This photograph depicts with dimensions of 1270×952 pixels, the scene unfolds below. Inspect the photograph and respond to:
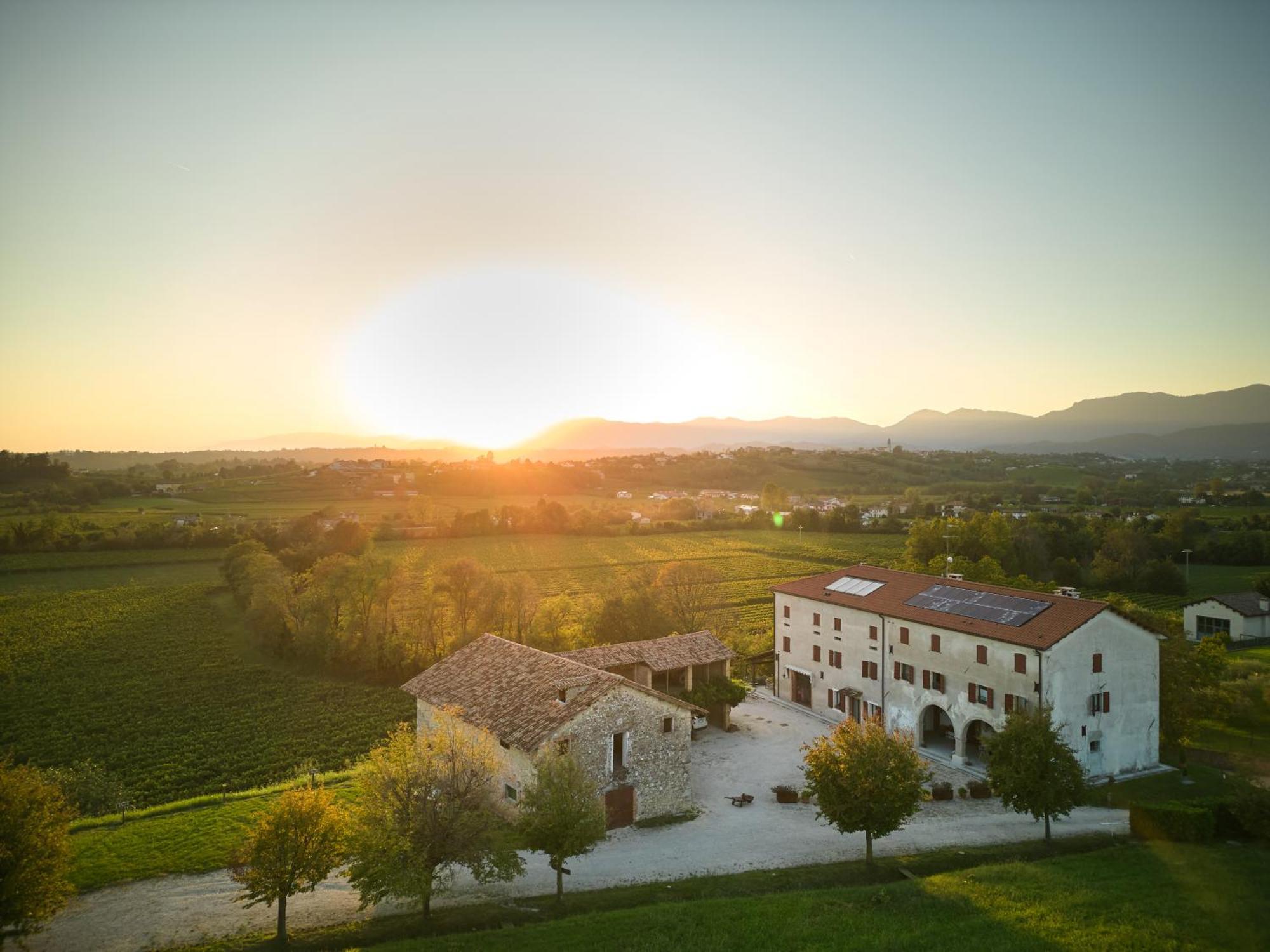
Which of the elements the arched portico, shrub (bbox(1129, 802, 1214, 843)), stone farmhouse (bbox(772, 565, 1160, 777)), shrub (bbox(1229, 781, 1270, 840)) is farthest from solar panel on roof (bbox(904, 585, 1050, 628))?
shrub (bbox(1229, 781, 1270, 840))

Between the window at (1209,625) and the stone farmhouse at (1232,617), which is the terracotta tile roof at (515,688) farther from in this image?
the window at (1209,625)

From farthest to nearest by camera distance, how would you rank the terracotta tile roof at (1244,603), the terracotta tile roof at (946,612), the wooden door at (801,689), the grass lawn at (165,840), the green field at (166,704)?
the terracotta tile roof at (1244,603)
the wooden door at (801,689)
the green field at (166,704)
the terracotta tile roof at (946,612)
the grass lawn at (165,840)

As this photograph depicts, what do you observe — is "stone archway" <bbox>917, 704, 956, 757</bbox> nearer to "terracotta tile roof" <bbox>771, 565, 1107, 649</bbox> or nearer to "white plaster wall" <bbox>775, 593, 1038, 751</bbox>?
"white plaster wall" <bbox>775, 593, 1038, 751</bbox>

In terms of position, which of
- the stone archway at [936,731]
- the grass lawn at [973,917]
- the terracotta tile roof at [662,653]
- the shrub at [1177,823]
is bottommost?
the stone archway at [936,731]

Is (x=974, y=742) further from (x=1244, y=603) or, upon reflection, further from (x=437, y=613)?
(x=1244, y=603)

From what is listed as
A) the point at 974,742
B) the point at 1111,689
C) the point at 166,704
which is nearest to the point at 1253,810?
the point at 1111,689

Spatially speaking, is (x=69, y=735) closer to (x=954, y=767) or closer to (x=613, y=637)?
(x=613, y=637)

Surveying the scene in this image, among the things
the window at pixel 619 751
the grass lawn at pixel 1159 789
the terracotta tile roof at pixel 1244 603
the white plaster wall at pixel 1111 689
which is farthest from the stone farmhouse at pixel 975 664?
the terracotta tile roof at pixel 1244 603
